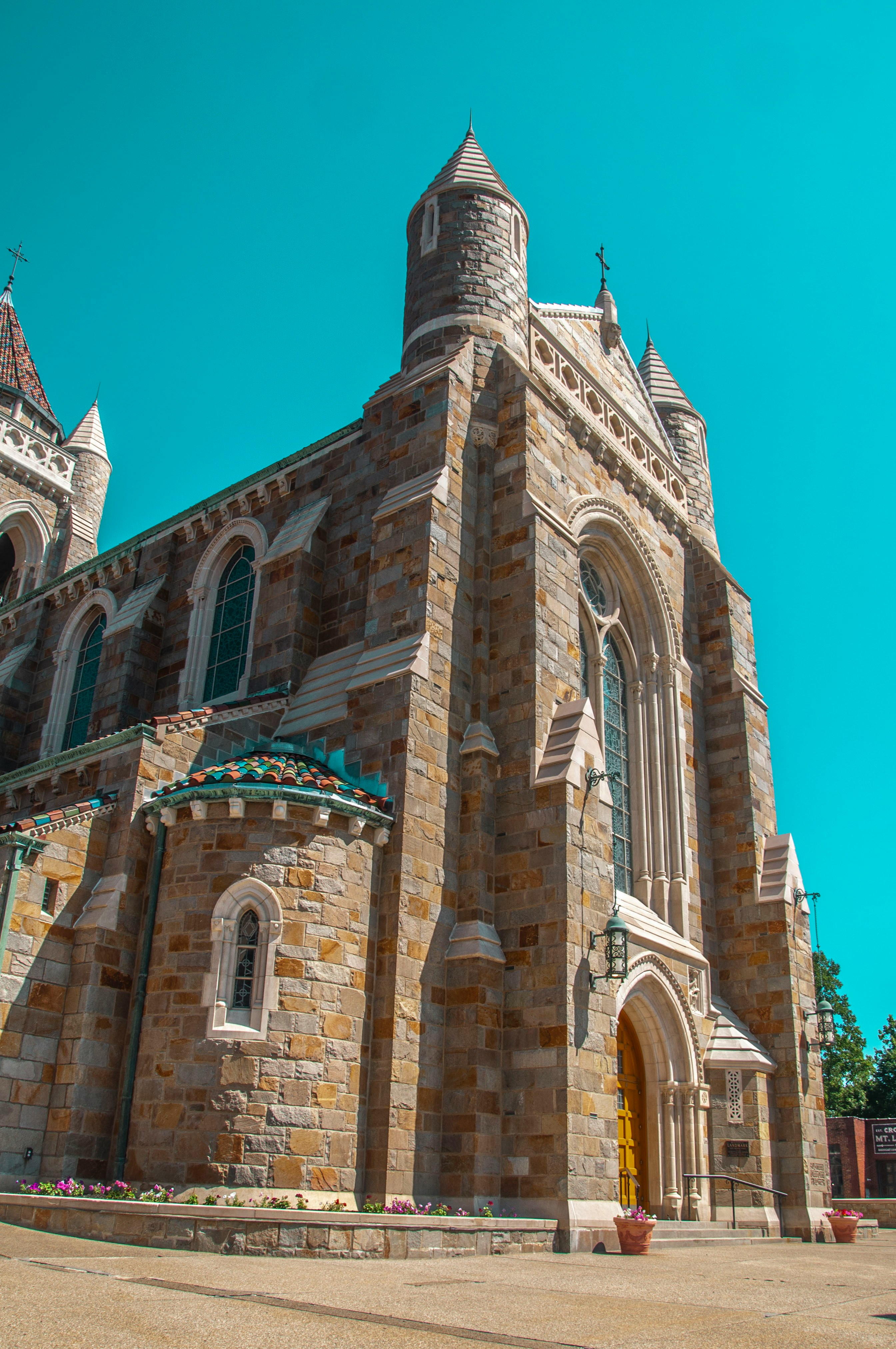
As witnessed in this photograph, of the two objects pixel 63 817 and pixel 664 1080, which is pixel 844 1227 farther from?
pixel 63 817

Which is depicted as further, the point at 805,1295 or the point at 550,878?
the point at 550,878

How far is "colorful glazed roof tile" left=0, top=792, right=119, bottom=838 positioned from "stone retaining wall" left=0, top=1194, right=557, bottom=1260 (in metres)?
4.22

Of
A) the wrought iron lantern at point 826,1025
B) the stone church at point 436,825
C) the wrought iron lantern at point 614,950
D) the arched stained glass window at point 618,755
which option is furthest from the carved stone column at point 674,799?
the wrought iron lantern at point 614,950

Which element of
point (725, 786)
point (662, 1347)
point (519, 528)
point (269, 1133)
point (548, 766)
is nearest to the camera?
point (662, 1347)

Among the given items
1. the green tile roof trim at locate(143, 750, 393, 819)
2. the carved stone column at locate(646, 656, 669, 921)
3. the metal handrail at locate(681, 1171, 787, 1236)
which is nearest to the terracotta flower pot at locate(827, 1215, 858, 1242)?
the metal handrail at locate(681, 1171, 787, 1236)

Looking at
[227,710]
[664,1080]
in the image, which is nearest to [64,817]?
[227,710]

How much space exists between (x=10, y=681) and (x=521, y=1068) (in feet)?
53.0

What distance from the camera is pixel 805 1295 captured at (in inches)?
341

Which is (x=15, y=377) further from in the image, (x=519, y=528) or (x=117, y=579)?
(x=519, y=528)

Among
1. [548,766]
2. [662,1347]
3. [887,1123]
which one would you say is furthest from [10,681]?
[887,1123]

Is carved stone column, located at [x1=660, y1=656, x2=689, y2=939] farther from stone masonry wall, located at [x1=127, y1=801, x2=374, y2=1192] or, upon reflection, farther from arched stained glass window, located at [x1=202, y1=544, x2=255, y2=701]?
arched stained glass window, located at [x1=202, y1=544, x2=255, y2=701]

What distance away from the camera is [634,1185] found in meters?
16.7

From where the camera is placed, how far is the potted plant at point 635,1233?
12883 millimetres

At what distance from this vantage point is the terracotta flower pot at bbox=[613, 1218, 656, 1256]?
12.9 metres
